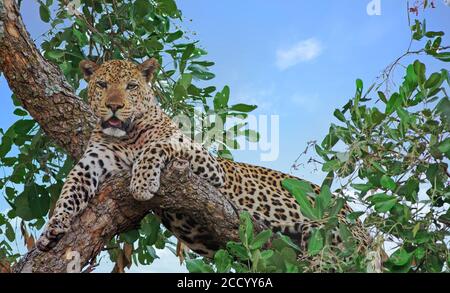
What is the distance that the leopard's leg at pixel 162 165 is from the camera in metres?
4.68

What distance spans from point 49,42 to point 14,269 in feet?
8.38

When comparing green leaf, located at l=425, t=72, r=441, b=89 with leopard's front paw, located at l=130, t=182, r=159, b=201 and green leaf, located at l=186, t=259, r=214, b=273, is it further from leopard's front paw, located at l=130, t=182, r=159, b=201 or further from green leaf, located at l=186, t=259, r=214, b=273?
leopard's front paw, located at l=130, t=182, r=159, b=201

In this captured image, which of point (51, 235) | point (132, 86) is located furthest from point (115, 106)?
point (51, 235)

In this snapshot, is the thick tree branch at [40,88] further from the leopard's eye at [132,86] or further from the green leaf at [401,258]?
the green leaf at [401,258]

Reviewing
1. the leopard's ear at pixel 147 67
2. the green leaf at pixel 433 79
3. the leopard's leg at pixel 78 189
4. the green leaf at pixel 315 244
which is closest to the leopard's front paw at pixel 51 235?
the leopard's leg at pixel 78 189

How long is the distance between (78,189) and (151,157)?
536 millimetres

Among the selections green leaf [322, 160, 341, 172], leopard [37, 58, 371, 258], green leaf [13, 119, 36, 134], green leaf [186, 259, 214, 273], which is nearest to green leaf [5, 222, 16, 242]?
green leaf [13, 119, 36, 134]

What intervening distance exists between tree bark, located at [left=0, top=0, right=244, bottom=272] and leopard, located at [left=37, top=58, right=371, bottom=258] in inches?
5.5

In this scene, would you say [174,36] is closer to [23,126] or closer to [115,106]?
[115,106]

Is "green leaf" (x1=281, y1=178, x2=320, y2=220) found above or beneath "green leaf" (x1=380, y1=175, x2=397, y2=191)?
beneath

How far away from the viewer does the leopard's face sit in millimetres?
5363

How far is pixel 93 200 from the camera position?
4887mm

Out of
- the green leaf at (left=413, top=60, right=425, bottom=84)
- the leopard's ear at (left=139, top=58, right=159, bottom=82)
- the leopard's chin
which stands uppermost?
the leopard's ear at (left=139, top=58, right=159, bottom=82)
